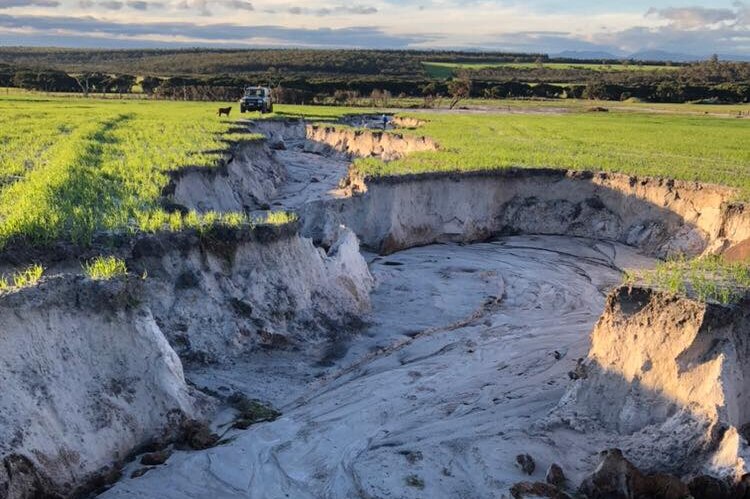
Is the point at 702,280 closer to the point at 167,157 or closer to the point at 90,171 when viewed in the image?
the point at 90,171

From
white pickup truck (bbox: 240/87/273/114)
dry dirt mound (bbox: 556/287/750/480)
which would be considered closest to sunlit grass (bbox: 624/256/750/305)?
dry dirt mound (bbox: 556/287/750/480)

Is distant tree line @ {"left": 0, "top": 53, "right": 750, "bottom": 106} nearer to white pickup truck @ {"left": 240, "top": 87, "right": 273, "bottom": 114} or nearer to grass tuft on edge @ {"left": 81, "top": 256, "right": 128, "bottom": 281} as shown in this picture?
white pickup truck @ {"left": 240, "top": 87, "right": 273, "bottom": 114}

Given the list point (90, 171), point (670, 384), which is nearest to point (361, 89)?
point (90, 171)

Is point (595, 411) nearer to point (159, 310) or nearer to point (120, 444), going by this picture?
point (120, 444)

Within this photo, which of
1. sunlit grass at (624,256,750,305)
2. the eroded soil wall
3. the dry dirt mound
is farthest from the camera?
the eroded soil wall

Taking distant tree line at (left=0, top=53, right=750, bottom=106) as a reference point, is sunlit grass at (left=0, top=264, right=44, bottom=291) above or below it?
below
